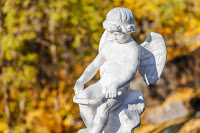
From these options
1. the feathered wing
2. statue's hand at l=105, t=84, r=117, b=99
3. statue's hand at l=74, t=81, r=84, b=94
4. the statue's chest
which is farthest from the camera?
the feathered wing

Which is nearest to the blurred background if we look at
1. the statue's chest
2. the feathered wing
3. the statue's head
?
the feathered wing

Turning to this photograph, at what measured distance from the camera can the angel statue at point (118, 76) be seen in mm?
3430

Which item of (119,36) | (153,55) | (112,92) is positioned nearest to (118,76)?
(112,92)

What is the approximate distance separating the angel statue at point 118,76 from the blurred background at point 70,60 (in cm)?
326

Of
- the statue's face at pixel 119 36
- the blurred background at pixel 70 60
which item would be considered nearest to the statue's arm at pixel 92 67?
the statue's face at pixel 119 36

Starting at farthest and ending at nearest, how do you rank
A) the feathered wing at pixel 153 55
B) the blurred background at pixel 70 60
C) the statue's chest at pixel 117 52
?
the blurred background at pixel 70 60
the feathered wing at pixel 153 55
the statue's chest at pixel 117 52

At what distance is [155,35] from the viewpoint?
12.5 feet

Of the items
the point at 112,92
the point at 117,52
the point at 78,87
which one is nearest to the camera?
the point at 112,92

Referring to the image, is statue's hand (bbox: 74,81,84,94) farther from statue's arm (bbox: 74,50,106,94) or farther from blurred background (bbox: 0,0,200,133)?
blurred background (bbox: 0,0,200,133)

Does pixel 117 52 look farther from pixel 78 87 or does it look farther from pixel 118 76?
pixel 78 87

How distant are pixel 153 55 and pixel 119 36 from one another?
561 mm

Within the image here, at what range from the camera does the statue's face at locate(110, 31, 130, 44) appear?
138 inches

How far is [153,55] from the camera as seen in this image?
3836mm

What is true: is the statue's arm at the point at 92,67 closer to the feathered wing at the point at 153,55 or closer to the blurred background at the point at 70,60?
the feathered wing at the point at 153,55
